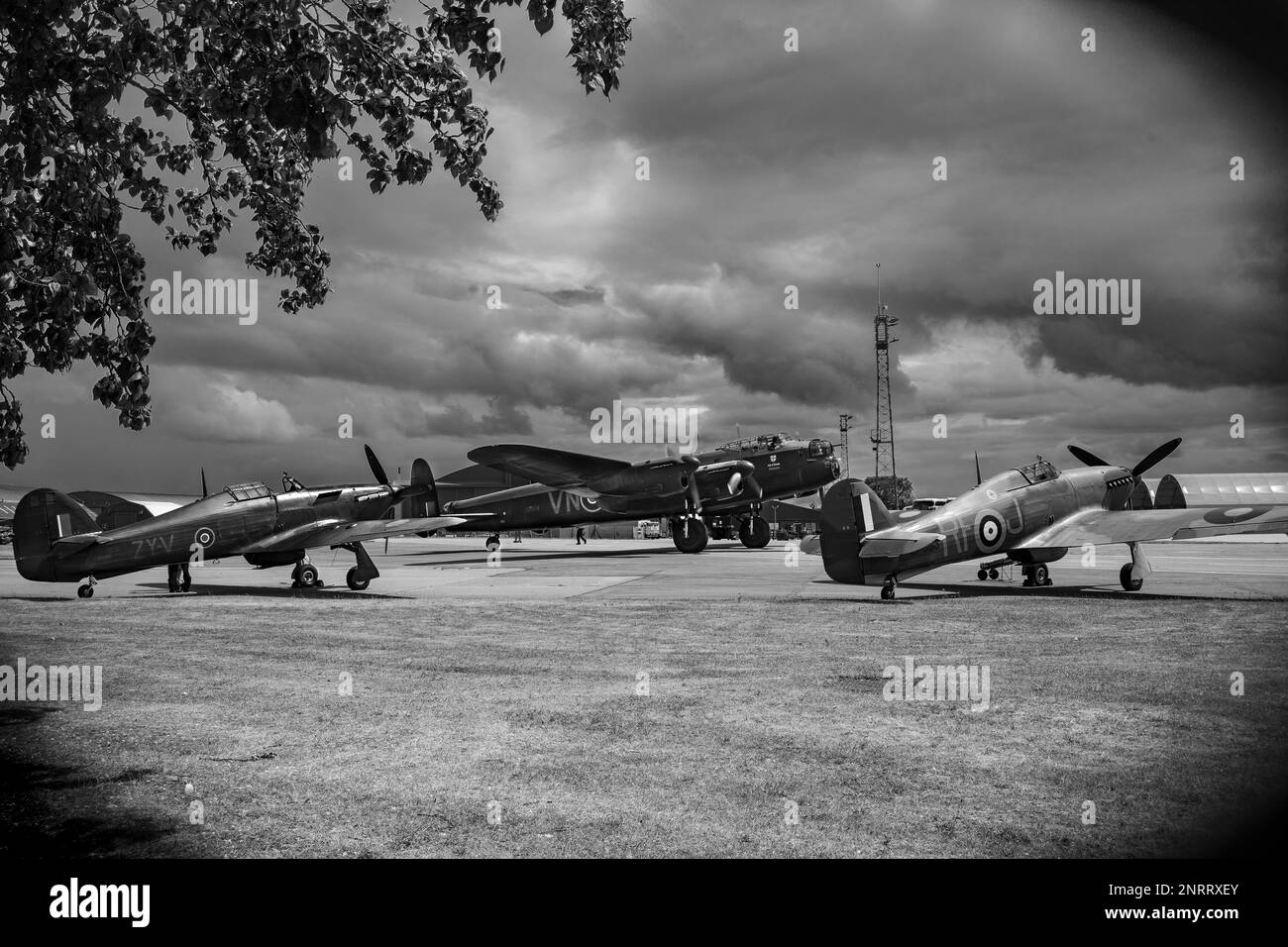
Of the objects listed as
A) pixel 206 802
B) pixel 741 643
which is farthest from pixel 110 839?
pixel 741 643

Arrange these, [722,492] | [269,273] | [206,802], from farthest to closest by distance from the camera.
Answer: [722,492] → [269,273] → [206,802]

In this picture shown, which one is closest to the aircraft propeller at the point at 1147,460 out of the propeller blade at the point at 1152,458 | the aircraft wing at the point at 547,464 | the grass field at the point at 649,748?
the propeller blade at the point at 1152,458

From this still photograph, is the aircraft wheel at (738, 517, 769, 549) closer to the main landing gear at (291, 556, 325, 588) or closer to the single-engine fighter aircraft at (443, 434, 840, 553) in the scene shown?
the single-engine fighter aircraft at (443, 434, 840, 553)

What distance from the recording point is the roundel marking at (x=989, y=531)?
17.4 meters

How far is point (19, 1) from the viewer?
5.34m

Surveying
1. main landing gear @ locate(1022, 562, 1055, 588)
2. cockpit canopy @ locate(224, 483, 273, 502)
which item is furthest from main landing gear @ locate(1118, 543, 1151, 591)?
cockpit canopy @ locate(224, 483, 273, 502)

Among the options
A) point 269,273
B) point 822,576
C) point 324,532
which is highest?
point 269,273

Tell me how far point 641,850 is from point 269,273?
8.07m

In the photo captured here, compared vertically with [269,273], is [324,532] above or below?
below

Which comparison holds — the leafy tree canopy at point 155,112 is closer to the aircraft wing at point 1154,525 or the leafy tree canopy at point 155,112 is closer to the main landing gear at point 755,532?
the aircraft wing at point 1154,525

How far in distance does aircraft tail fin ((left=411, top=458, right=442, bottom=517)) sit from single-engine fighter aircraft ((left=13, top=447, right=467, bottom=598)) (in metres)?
2.62

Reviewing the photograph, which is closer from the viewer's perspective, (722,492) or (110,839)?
(110,839)

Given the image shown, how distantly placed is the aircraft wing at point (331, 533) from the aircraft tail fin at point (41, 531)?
371 centimetres
